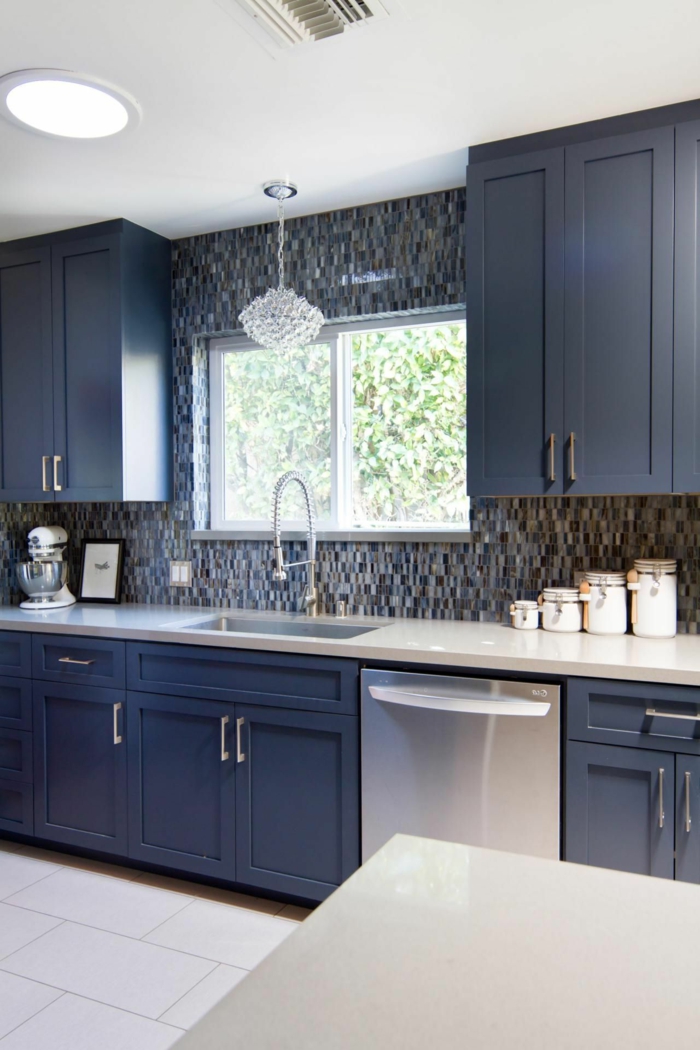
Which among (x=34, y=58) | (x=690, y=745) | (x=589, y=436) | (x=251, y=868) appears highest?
(x=34, y=58)

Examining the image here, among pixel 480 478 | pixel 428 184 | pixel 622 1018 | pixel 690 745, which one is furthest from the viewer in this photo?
pixel 428 184

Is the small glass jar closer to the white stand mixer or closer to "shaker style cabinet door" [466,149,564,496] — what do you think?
"shaker style cabinet door" [466,149,564,496]

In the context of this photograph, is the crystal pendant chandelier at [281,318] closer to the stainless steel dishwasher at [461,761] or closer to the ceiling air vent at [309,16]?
the ceiling air vent at [309,16]

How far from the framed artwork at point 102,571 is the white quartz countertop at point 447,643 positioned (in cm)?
34

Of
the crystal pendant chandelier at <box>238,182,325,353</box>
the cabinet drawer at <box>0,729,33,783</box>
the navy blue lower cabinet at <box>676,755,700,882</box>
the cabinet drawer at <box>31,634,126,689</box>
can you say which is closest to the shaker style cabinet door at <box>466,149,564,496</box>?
the crystal pendant chandelier at <box>238,182,325,353</box>

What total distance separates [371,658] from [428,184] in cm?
172

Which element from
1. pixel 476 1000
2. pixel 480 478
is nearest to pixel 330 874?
pixel 480 478

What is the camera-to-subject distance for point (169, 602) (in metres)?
3.36

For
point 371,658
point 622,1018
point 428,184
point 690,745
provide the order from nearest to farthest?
point 622,1018, point 690,745, point 371,658, point 428,184

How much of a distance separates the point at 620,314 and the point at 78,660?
2.20 m

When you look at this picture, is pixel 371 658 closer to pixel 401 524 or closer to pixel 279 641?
pixel 279 641

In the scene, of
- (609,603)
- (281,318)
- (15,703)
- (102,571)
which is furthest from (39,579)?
(609,603)

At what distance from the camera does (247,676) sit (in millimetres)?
2482

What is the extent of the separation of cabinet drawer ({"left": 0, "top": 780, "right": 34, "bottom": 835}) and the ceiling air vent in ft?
8.70
